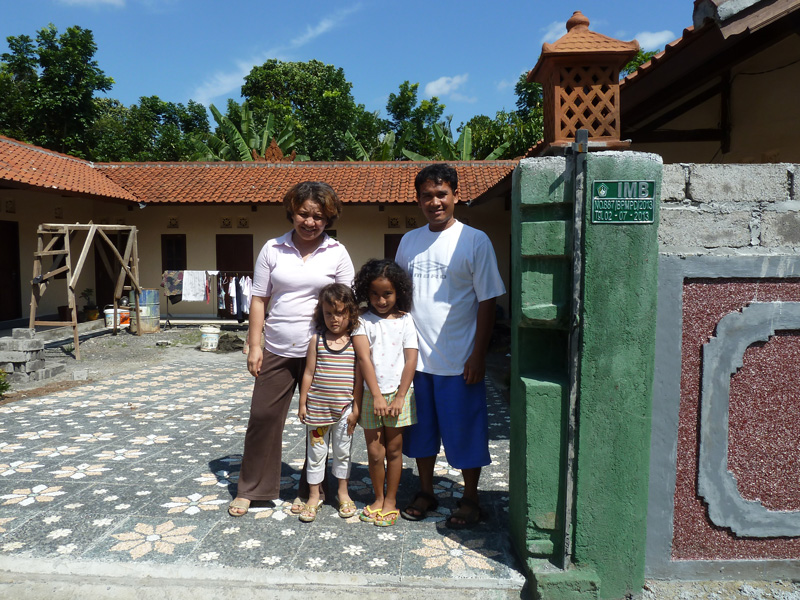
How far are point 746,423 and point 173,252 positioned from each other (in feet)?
47.5

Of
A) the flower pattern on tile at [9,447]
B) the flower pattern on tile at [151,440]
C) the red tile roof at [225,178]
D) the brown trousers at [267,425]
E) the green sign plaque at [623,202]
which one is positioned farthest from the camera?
the red tile roof at [225,178]

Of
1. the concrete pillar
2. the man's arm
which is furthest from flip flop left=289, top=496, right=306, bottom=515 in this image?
the concrete pillar

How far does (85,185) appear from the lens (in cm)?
1265

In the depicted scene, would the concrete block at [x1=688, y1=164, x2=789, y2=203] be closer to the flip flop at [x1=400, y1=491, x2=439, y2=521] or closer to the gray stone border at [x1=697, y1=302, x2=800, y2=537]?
the gray stone border at [x1=697, y1=302, x2=800, y2=537]

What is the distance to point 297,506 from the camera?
334 cm

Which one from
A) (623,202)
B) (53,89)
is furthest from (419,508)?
(53,89)

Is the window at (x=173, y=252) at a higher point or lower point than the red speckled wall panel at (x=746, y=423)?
higher

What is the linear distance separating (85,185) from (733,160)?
1216 cm

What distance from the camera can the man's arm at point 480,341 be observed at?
2.97 metres

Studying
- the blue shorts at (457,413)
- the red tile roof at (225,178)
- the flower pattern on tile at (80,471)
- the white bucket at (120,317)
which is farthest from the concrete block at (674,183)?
the white bucket at (120,317)

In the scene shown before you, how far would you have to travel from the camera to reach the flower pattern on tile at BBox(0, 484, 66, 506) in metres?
3.46

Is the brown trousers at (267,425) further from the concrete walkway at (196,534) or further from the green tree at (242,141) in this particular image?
the green tree at (242,141)

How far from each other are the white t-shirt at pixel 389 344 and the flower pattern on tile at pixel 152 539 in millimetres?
1266

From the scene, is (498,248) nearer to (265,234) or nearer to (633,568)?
(265,234)
